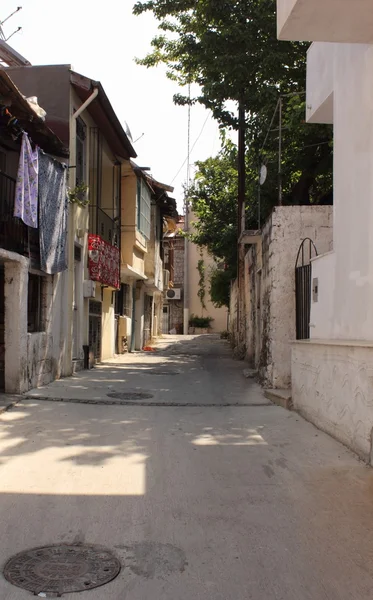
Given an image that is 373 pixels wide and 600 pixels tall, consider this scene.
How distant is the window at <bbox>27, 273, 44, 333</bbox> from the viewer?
10.2 metres

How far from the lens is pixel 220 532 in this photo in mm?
3758

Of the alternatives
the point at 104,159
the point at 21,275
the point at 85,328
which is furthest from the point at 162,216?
the point at 21,275

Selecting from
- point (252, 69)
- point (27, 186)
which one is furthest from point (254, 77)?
point (27, 186)

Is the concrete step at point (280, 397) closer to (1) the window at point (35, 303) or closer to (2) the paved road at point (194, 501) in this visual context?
(2) the paved road at point (194, 501)

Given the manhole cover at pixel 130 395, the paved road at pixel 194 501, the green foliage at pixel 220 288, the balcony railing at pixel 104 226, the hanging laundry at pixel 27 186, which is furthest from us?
the green foliage at pixel 220 288

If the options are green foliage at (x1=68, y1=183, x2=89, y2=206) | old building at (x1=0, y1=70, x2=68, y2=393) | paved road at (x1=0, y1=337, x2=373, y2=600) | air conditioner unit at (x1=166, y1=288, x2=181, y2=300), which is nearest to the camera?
paved road at (x1=0, y1=337, x2=373, y2=600)

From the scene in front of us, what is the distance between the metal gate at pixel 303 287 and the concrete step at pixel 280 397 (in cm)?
95

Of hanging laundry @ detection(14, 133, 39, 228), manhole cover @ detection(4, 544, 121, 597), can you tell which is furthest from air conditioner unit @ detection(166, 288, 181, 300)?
manhole cover @ detection(4, 544, 121, 597)

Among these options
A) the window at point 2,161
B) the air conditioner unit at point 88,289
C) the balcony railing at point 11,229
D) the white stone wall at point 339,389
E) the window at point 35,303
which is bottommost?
the white stone wall at point 339,389

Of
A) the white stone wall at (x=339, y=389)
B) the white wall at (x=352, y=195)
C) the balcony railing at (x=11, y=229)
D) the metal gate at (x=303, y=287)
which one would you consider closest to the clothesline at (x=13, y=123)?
the balcony railing at (x=11, y=229)

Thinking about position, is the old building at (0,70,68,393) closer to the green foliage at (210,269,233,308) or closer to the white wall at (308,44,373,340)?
the white wall at (308,44,373,340)

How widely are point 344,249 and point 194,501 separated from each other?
12.0 feet

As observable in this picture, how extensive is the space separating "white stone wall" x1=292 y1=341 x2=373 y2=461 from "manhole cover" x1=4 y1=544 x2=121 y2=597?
2.98 metres

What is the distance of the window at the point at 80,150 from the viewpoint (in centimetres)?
1267
